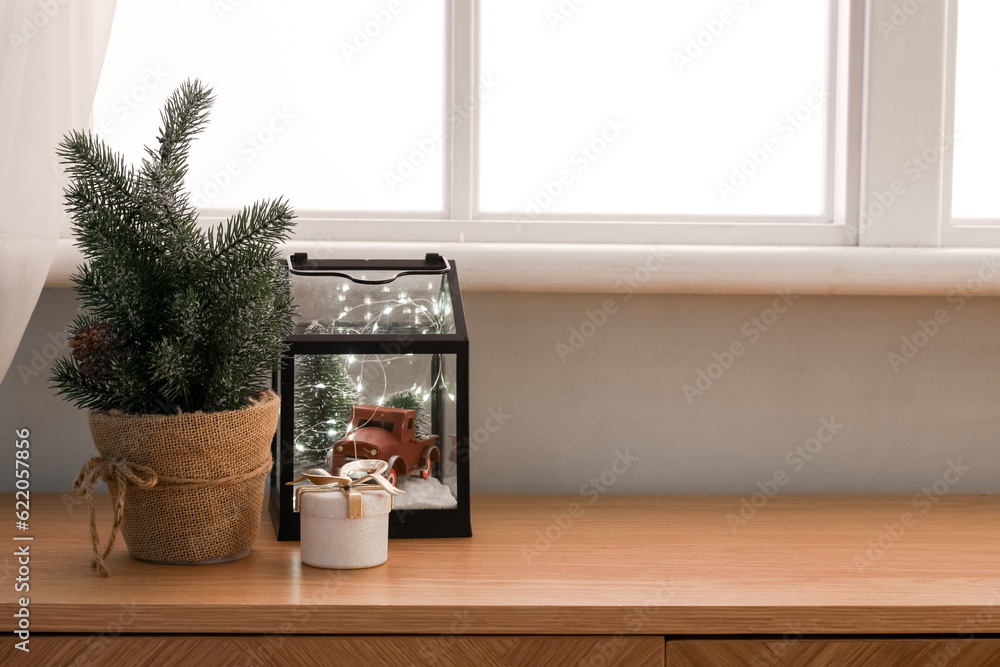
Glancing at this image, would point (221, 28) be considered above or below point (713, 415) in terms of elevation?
above

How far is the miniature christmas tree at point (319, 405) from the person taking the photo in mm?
1078

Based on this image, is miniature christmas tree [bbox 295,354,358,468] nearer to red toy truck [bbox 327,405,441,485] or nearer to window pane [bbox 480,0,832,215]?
red toy truck [bbox 327,405,441,485]

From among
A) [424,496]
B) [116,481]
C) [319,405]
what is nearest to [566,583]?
[424,496]

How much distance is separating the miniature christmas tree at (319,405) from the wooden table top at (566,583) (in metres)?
0.13

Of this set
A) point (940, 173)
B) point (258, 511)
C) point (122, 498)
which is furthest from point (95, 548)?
point (940, 173)

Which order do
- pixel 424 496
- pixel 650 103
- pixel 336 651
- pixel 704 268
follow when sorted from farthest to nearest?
pixel 650 103 < pixel 704 268 < pixel 424 496 < pixel 336 651

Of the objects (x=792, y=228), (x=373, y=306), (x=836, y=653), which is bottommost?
(x=836, y=653)

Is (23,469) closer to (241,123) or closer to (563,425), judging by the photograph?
(241,123)

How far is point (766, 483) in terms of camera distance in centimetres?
139

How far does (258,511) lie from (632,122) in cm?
85

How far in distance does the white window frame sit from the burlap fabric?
1.35 ft

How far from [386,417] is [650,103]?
702 millimetres

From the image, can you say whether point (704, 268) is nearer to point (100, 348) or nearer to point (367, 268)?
point (367, 268)

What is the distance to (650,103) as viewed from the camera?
4.65 ft
